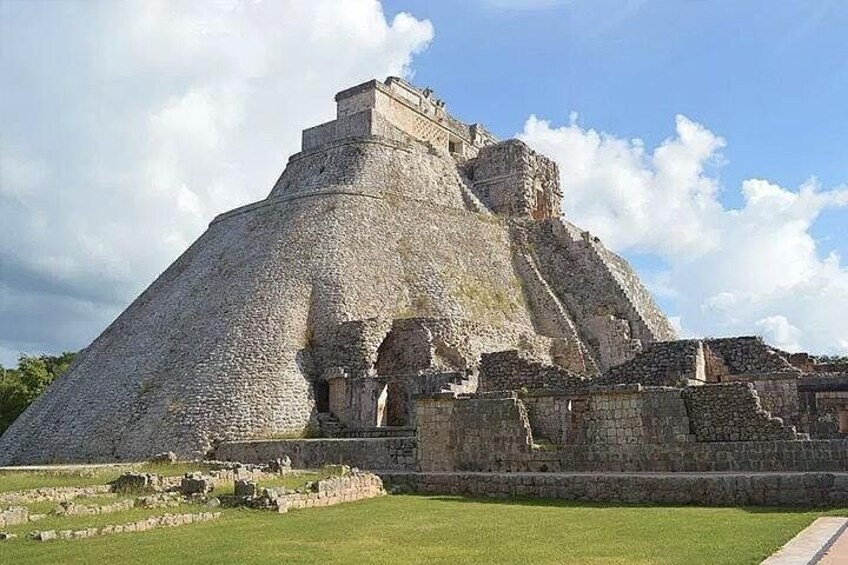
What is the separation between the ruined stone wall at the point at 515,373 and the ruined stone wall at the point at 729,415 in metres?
7.09

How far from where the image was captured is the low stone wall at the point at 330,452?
19.7m

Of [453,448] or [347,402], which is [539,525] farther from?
[347,402]

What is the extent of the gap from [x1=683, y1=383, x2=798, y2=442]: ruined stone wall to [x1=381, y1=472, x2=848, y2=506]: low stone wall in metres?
1.75

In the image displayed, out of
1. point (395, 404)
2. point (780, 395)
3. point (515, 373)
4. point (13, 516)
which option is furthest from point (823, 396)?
point (13, 516)

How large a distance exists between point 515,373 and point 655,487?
10999 millimetres

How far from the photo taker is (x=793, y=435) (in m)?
14.7

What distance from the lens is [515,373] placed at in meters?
24.6

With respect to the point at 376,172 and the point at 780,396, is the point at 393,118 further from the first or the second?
the point at 780,396

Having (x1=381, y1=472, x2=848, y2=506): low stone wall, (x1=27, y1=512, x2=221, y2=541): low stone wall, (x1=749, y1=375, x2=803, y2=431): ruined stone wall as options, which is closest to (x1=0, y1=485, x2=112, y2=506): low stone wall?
(x1=27, y1=512, x2=221, y2=541): low stone wall

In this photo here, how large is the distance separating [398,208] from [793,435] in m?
23.1

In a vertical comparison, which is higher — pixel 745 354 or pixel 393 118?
pixel 393 118

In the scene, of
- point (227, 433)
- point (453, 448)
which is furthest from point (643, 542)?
point (227, 433)

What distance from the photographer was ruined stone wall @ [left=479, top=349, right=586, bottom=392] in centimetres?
2341

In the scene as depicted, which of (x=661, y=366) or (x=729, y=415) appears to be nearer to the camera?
(x=729, y=415)
